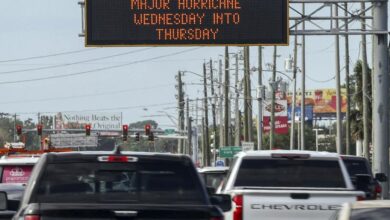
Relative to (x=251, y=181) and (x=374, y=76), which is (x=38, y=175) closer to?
(x=251, y=181)

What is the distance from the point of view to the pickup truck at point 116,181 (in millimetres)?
10531

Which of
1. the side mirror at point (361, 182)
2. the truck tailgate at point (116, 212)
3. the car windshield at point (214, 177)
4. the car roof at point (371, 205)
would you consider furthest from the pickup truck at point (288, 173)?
the car windshield at point (214, 177)

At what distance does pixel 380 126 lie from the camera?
112 feet

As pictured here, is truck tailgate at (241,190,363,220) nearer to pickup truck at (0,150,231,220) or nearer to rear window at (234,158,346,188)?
rear window at (234,158,346,188)

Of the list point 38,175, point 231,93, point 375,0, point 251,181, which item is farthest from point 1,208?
point 231,93

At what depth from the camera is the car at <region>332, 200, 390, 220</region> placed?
973 cm

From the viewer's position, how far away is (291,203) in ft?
50.0

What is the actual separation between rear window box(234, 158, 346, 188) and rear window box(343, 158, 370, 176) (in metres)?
7.83

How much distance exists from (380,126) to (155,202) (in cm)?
2423

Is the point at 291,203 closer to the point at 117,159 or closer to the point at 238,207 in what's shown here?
the point at 238,207


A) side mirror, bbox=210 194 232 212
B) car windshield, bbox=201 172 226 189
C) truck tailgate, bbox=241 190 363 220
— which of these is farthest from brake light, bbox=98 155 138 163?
car windshield, bbox=201 172 226 189

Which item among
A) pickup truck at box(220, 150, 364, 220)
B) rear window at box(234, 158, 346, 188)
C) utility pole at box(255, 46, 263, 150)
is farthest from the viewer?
utility pole at box(255, 46, 263, 150)

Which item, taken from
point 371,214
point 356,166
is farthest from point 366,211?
point 356,166

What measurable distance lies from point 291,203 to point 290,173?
1239 millimetres
